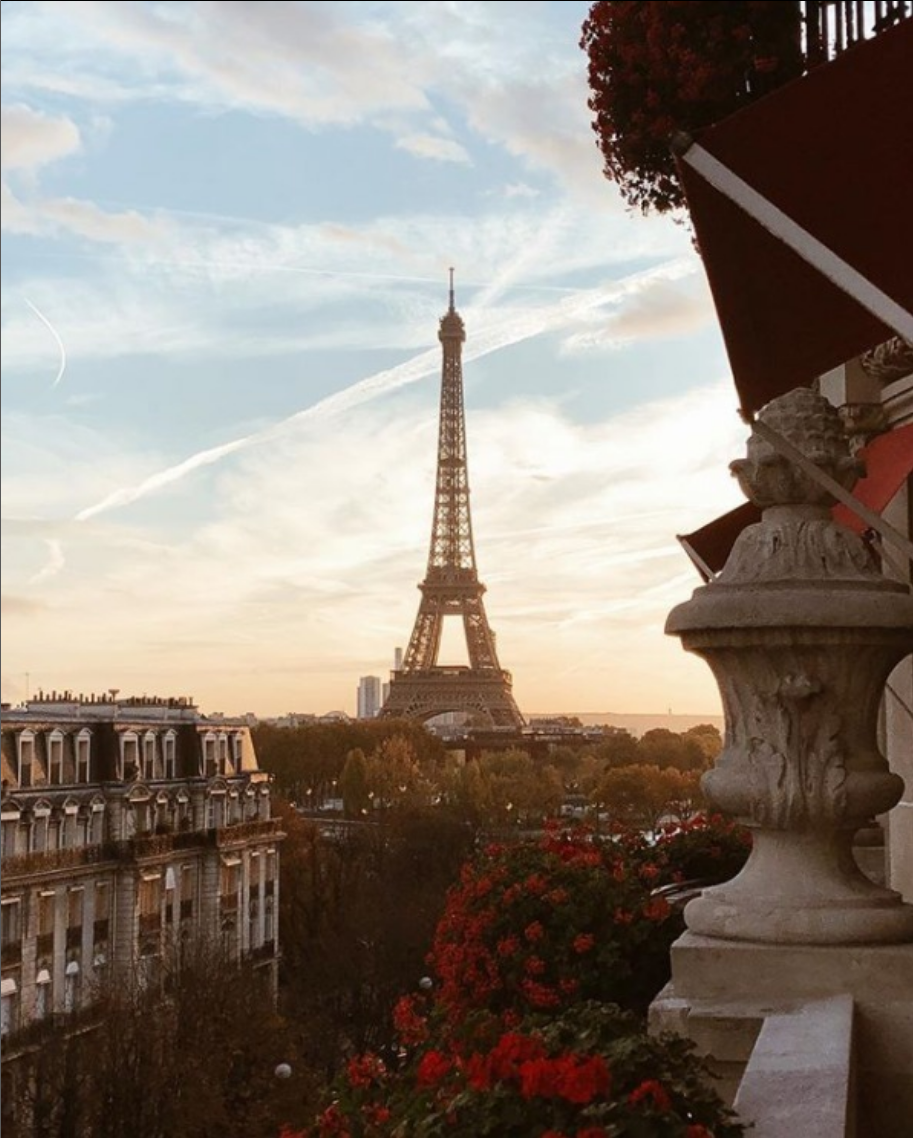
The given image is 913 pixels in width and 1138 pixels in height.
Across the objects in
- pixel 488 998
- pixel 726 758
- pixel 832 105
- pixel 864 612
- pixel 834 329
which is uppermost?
pixel 832 105

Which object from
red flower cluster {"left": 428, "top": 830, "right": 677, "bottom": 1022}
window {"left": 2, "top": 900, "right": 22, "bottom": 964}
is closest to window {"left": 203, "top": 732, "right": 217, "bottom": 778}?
window {"left": 2, "top": 900, "right": 22, "bottom": 964}

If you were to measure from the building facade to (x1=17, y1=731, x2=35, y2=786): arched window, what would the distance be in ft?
0.15

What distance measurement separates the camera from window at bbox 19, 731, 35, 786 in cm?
4247

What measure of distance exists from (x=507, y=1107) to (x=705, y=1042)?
179 cm

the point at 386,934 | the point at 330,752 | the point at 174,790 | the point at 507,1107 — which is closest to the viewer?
the point at 507,1107

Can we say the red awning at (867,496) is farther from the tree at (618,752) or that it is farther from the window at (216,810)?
the tree at (618,752)

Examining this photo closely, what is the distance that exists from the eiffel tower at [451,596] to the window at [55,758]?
2352 inches

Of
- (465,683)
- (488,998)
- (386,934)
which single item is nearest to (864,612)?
(488,998)

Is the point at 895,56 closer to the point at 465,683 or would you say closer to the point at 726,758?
the point at 726,758

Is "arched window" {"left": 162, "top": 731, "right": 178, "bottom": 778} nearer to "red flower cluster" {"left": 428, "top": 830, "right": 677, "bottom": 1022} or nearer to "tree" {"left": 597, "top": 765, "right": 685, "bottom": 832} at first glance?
"tree" {"left": 597, "top": 765, "right": 685, "bottom": 832}

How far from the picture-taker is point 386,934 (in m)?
44.2

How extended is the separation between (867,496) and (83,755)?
41.1 m

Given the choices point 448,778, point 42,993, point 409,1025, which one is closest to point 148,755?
point 42,993

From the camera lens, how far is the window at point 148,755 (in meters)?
50.1
